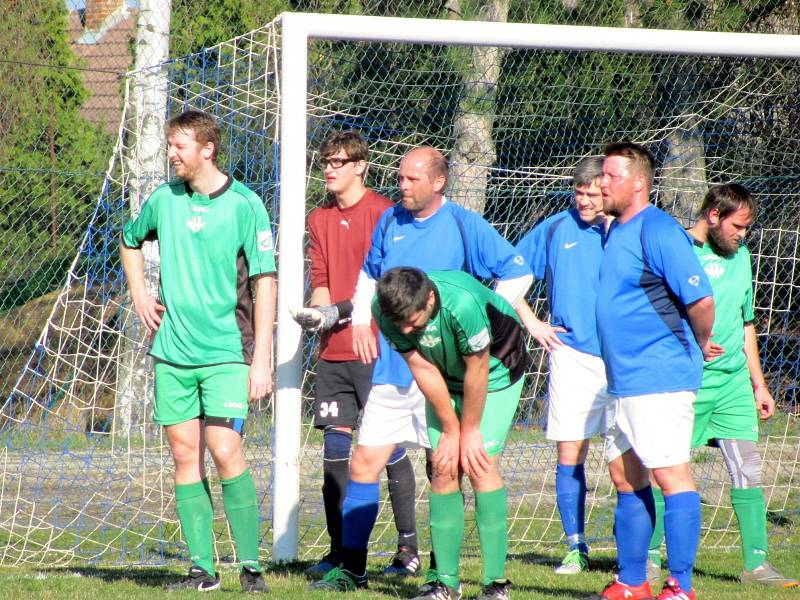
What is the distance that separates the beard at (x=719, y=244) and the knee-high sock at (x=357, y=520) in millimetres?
2104

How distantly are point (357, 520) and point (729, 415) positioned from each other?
2025mm

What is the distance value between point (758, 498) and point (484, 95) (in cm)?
318

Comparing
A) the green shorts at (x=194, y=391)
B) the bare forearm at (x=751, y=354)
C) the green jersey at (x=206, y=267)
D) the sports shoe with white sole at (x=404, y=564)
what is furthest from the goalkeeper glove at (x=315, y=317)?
the bare forearm at (x=751, y=354)

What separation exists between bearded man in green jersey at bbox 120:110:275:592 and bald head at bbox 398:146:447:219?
68 centimetres

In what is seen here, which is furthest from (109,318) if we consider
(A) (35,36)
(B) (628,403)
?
(A) (35,36)

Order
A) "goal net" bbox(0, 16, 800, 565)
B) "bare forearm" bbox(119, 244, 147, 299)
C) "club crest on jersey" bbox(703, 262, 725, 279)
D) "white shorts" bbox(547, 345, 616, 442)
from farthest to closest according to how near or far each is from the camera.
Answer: "goal net" bbox(0, 16, 800, 565) < "white shorts" bbox(547, 345, 616, 442) < "club crest on jersey" bbox(703, 262, 725, 279) < "bare forearm" bbox(119, 244, 147, 299)

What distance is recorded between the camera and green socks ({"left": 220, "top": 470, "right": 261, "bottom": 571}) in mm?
4922

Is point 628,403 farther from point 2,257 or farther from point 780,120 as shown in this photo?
point 2,257

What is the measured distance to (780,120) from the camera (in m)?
7.45

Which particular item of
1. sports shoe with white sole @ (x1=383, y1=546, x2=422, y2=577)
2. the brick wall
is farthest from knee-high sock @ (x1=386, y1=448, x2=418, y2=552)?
the brick wall

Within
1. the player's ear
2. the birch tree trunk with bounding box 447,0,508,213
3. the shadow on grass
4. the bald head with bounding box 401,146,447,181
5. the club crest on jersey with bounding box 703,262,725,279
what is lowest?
the shadow on grass

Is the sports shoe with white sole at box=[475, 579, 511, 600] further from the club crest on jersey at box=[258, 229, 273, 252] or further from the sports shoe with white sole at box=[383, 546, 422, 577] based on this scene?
the club crest on jersey at box=[258, 229, 273, 252]

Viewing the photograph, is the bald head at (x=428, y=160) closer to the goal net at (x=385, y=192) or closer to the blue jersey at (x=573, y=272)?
the goal net at (x=385, y=192)

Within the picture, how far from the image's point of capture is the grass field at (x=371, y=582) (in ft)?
15.8
